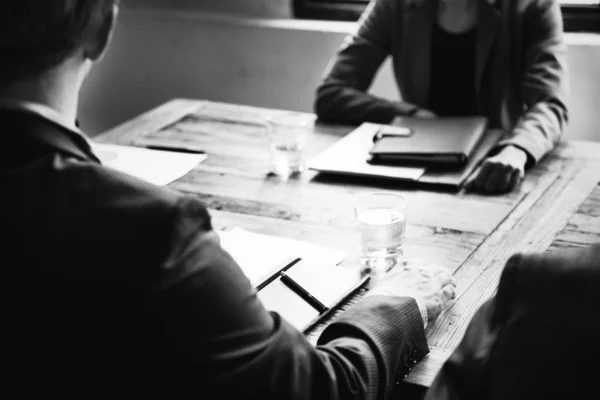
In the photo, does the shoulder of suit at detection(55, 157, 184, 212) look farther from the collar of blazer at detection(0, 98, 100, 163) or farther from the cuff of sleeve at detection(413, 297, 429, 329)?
the cuff of sleeve at detection(413, 297, 429, 329)

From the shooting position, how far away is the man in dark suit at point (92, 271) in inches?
30.4

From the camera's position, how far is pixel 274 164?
177 centimetres

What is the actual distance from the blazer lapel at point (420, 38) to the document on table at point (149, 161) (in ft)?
2.77

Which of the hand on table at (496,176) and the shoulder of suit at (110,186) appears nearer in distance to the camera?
the shoulder of suit at (110,186)

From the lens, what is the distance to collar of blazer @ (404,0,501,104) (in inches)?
89.5

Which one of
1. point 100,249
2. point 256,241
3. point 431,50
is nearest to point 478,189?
point 256,241

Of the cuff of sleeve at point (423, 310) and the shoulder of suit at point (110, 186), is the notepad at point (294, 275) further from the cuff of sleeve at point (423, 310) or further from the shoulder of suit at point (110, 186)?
the shoulder of suit at point (110, 186)

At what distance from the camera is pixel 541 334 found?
697mm

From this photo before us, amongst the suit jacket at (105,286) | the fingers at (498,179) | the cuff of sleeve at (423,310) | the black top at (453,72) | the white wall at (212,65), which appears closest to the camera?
the suit jacket at (105,286)

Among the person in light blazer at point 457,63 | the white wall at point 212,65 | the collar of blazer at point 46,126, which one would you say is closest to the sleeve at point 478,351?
the collar of blazer at point 46,126

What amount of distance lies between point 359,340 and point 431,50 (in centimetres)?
153

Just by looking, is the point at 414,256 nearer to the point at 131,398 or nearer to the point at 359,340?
the point at 359,340

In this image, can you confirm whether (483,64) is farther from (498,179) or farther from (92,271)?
(92,271)

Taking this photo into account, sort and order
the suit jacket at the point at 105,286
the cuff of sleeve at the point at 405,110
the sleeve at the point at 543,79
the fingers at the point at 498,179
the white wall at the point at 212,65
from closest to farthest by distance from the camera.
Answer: the suit jacket at the point at 105,286 < the fingers at the point at 498,179 < the sleeve at the point at 543,79 < the cuff of sleeve at the point at 405,110 < the white wall at the point at 212,65
